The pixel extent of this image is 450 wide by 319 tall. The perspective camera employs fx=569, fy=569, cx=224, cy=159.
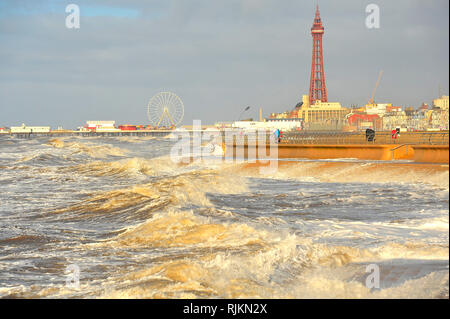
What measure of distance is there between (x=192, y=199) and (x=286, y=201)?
11.0 feet

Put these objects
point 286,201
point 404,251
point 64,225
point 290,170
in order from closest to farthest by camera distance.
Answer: point 404,251, point 64,225, point 286,201, point 290,170

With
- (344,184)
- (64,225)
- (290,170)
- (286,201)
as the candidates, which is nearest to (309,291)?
(64,225)

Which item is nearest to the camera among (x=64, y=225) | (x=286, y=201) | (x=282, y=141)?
(x=64, y=225)

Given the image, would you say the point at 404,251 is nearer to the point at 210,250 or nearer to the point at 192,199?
the point at 210,250

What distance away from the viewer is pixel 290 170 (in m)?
30.2

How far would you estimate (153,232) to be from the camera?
1312 centimetres

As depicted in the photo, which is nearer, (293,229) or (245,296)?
(245,296)

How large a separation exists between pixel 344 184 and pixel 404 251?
13.7 m

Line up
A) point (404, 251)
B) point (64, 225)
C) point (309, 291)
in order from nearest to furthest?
point (309, 291) < point (404, 251) < point (64, 225)
